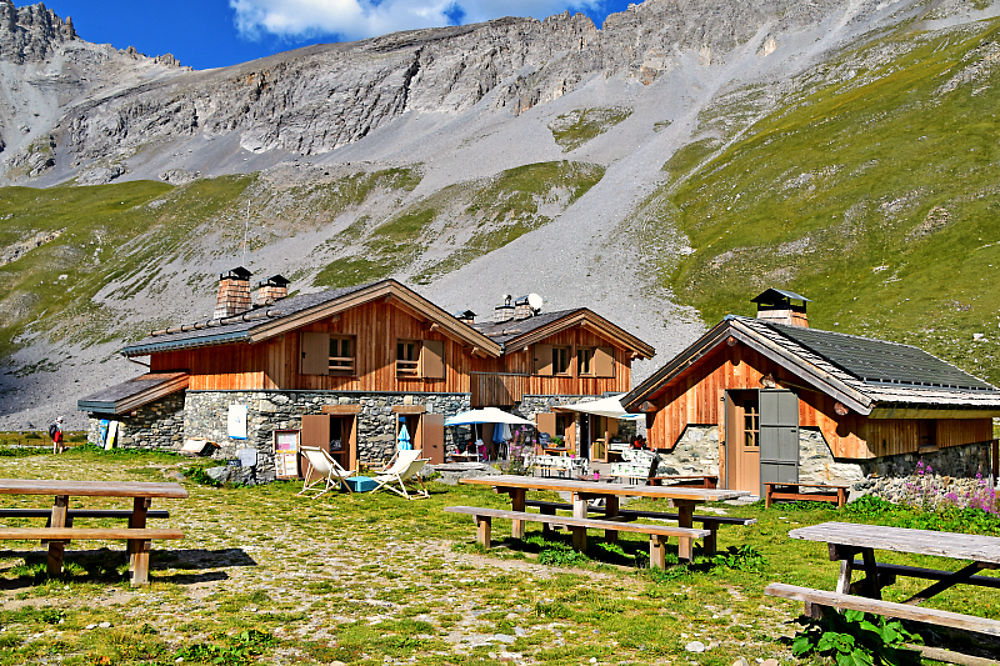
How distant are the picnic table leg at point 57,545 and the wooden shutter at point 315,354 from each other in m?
14.4

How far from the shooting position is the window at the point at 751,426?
17578 millimetres

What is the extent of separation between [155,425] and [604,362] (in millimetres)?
17545

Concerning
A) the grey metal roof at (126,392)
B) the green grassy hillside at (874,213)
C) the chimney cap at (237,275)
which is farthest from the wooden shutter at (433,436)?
the green grassy hillside at (874,213)

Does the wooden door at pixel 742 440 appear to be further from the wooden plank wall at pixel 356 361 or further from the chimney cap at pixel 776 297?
the wooden plank wall at pixel 356 361

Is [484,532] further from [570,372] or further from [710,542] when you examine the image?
[570,372]

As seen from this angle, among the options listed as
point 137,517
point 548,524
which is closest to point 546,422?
point 548,524

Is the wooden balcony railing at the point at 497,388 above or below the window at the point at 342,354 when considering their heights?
below

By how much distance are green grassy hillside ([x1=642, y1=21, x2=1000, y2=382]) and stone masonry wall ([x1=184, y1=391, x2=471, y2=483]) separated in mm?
28800

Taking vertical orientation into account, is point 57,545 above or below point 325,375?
below

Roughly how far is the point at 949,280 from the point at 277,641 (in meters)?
52.7

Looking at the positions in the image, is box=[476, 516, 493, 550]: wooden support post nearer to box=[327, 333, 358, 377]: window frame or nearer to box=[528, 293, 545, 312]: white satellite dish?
box=[327, 333, 358, 377]: window frame

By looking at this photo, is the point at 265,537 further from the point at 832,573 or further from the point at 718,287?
the point at 718,287

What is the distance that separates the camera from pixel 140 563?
843 centimetres

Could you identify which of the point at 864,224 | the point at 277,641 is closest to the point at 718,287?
the point at 864,224
